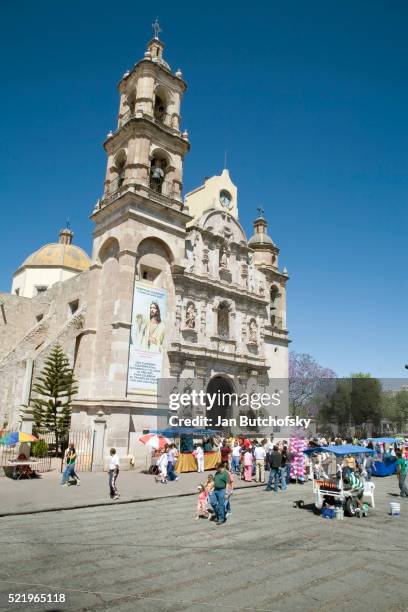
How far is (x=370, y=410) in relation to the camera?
57781 mm

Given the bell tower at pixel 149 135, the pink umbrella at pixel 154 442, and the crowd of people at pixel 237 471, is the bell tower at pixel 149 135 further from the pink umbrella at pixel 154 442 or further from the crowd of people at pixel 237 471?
the crowd of people at pixel 237 471

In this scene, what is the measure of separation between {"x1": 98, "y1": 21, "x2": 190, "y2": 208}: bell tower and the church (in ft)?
0.23

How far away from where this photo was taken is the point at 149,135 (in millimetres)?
25656

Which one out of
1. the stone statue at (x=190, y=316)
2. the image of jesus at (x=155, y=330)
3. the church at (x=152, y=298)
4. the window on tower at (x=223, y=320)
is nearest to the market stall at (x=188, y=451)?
the church at (x=152, y=298)

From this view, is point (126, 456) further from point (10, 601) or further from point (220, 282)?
point (10, 601)

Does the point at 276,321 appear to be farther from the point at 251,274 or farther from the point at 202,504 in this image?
the point at 202,504

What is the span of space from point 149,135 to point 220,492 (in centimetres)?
2166

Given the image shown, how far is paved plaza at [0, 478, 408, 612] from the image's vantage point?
5676 mm

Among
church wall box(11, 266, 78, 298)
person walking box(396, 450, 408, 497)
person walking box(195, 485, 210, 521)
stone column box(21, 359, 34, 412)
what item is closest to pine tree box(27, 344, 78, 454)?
stone column box(21, 359, 34, 412)

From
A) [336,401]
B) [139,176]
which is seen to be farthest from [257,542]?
[336,401]

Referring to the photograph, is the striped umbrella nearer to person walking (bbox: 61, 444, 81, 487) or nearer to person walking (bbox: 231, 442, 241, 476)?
person walking (bbox: 61, 444, 81, 487)

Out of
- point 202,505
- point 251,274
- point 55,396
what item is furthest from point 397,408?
point 202,505

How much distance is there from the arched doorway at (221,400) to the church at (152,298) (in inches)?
6.1

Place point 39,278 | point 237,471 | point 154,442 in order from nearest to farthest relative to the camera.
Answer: point 154,442 → point 237,471 → point 39,278
